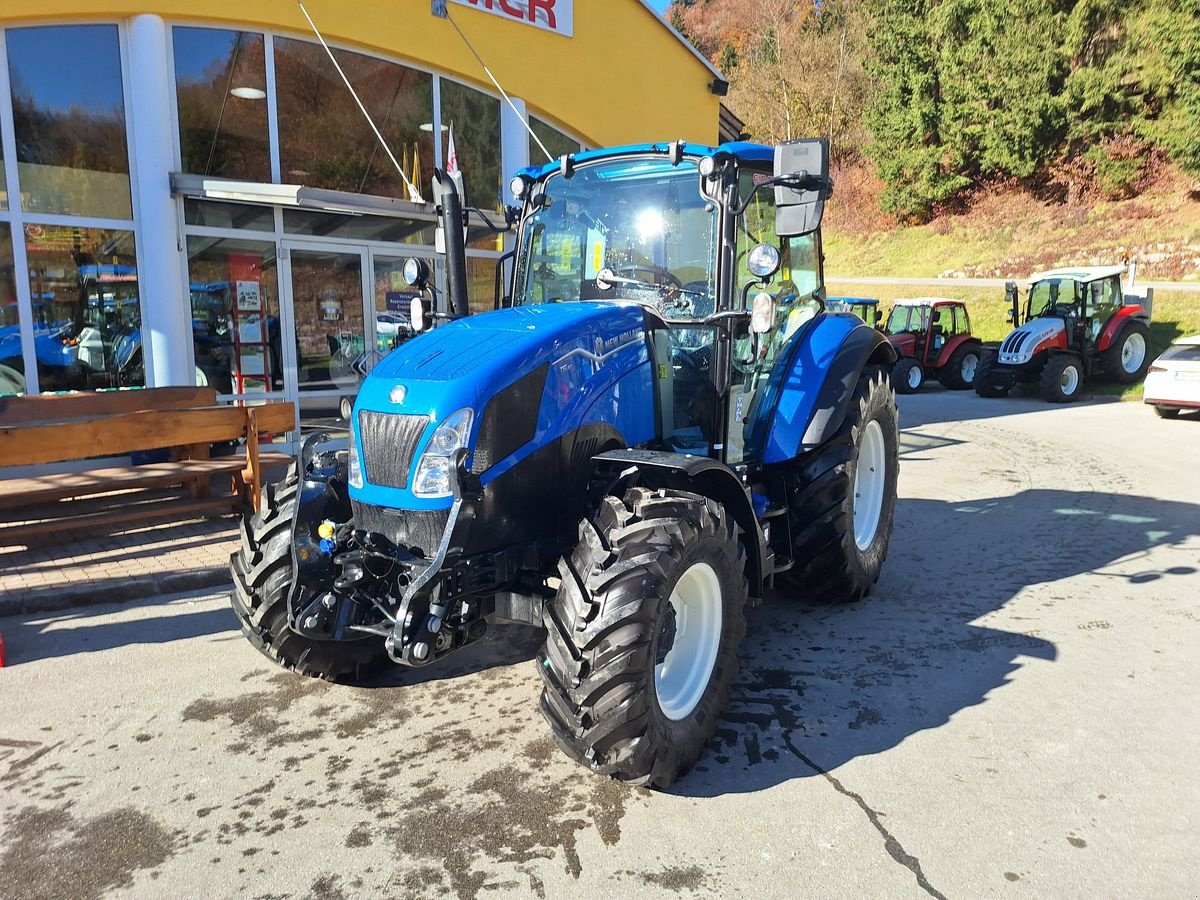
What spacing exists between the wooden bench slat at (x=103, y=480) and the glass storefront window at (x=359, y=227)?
3.27 metres

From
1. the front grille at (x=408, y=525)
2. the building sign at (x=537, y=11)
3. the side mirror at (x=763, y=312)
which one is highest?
the building sign at (x=537, y=11)

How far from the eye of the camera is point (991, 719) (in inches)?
146

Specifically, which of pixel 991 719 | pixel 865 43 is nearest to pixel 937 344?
pixel 991 719

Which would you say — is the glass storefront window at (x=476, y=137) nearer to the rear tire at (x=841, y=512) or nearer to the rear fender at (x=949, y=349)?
the rear tire at (x=841, y=512)

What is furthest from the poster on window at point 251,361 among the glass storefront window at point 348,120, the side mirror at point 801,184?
the side mirror at point 801,184

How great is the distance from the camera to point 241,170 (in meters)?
9.17

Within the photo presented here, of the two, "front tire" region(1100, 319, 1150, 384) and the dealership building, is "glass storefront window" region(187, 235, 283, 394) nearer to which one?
the dealership building

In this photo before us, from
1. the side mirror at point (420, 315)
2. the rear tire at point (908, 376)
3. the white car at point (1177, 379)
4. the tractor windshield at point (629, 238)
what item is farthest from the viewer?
the rear tire at point (908, 376)

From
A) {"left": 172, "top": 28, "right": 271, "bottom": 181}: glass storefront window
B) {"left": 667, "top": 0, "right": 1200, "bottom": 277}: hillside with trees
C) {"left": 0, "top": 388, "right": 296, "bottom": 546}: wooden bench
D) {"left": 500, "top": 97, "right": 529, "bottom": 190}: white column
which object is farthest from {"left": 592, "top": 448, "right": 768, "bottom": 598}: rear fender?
{"left": 667, "top": 0, "right": 1200, "bottom": 277}: hillside with trees

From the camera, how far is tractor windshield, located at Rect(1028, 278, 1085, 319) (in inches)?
681

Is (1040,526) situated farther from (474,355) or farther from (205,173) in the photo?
(205,173)

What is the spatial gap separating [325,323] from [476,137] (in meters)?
3.31

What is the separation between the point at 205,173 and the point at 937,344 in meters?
15.6

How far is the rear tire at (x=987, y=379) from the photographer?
1689 cm
